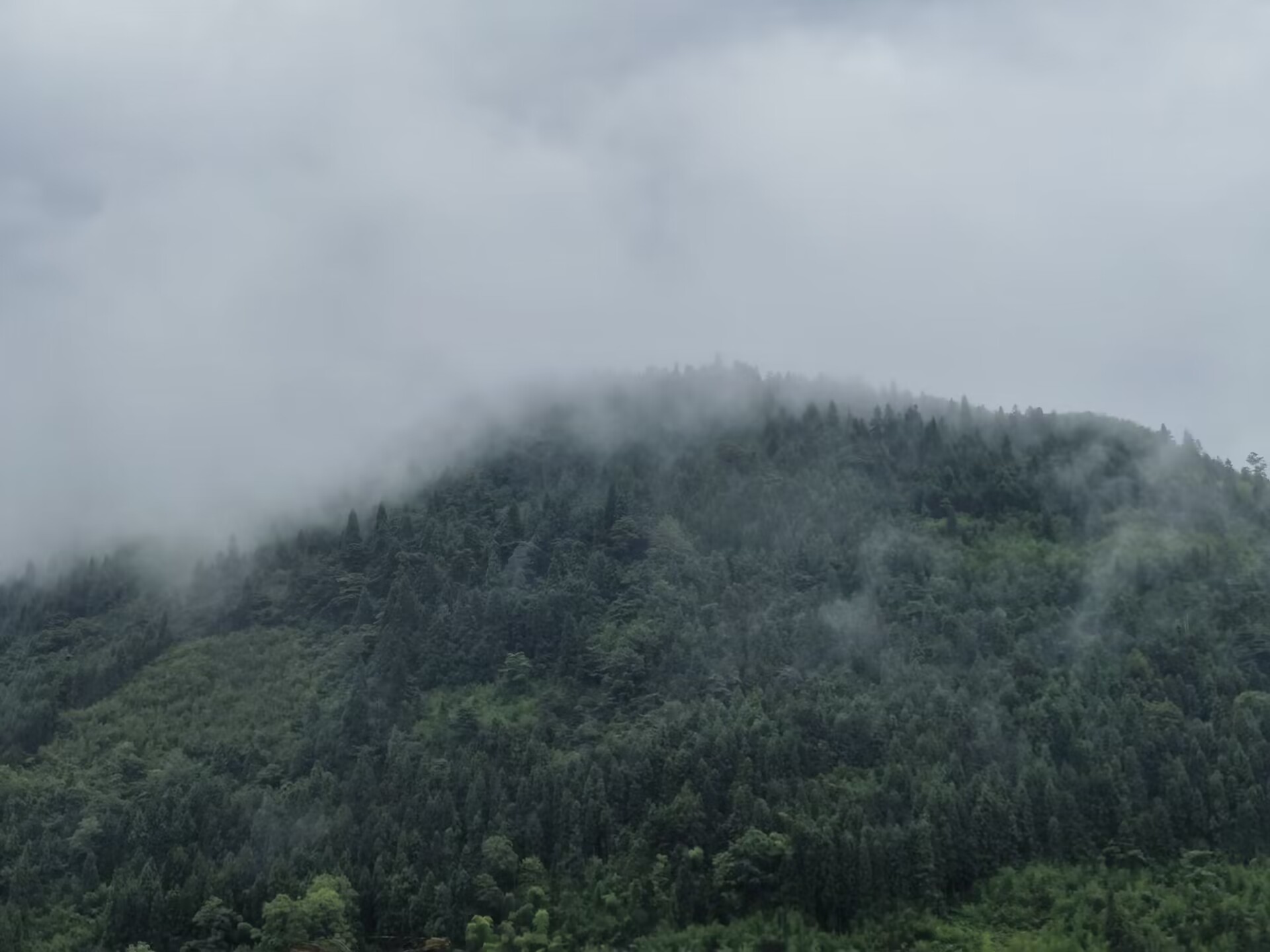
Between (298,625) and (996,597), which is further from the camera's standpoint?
(298,625)

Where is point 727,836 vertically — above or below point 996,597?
below

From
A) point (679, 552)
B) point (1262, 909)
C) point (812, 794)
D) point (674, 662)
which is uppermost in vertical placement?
point (679, 552)

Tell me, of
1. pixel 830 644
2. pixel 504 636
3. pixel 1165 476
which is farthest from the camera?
pixel 1165 476

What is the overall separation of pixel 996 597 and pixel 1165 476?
132 feet

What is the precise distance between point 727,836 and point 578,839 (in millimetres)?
13947

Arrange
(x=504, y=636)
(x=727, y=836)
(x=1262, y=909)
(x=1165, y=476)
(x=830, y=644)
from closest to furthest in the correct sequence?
(x=1262, y=909) → (x=727, y=836) → (x=830, y=644) → (x=504, y=636) → (x=1165, y=476)

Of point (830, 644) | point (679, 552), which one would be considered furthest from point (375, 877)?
point (679, 552)

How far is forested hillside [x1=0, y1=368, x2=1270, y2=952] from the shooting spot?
123 metres

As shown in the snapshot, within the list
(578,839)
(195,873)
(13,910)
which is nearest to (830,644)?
(578,839)

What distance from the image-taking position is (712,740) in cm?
13912

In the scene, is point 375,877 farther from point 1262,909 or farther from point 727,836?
point 1262,909

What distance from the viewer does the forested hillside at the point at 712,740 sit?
123 m

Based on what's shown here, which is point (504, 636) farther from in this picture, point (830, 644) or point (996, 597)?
point (996, 597)

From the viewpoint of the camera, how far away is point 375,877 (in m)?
131
